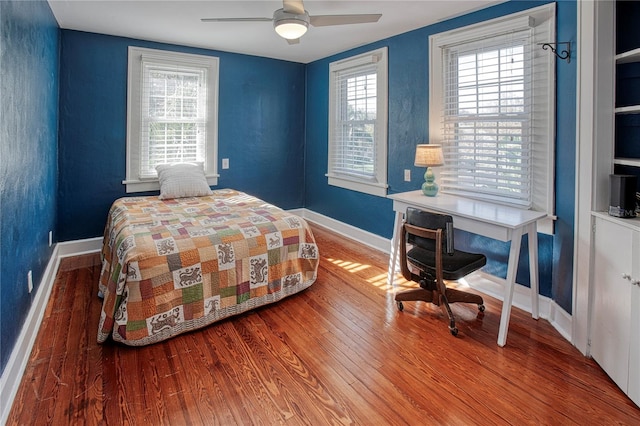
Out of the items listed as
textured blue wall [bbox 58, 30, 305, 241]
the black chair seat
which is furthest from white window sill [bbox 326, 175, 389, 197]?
the black chair seat

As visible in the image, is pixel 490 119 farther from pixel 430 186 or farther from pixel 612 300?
pixel 612 300

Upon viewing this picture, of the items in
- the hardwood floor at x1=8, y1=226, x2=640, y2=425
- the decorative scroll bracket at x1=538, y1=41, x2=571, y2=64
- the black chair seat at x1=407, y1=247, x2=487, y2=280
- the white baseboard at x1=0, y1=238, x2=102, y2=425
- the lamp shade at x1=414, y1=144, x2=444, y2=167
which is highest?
the decorative scroll bracket at x1=538, y1=41, x2=571, y2=64

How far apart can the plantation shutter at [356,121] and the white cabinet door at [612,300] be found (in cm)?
261

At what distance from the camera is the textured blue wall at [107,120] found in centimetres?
395

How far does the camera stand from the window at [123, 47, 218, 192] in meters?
4.25

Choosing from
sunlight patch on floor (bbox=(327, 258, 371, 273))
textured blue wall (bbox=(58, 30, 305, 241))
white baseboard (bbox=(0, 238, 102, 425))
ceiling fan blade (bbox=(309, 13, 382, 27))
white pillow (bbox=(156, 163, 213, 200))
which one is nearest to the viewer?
white baseboard (bbox=(0, 238, 102, 425))

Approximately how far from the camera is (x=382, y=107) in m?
4.19

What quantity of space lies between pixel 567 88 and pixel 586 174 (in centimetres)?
68

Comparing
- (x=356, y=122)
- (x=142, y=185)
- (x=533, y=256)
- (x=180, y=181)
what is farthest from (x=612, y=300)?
(x=142, y=185)

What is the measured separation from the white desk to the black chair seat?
0.67 feet

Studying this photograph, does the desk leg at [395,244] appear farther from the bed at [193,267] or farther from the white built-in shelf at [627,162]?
the white built-in shelf at [627,162]

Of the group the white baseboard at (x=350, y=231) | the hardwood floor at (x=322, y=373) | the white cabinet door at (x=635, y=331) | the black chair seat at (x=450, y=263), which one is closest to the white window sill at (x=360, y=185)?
the white baseboard at (x=350, y=231)

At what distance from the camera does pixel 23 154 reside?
88.7 inches

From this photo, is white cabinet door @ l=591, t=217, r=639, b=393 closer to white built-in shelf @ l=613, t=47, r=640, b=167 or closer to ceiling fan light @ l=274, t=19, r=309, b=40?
white built-in shelf @ l=613, t=47, r=640, b=167
